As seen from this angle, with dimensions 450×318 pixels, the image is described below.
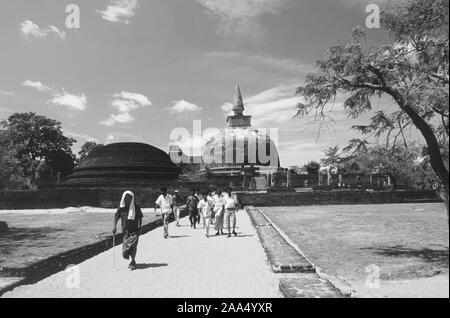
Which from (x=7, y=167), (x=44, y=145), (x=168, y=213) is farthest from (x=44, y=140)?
(x=168, y=213)

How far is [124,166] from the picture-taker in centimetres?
4178

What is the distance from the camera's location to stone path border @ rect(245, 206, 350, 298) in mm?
5074

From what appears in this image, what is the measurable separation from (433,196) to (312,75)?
28.8 m

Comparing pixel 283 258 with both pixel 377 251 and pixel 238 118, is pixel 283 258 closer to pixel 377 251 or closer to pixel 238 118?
pixel 377 251

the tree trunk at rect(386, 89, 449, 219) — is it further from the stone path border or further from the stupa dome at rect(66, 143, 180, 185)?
the stupa dome at rect(66, 143, 180, 185)

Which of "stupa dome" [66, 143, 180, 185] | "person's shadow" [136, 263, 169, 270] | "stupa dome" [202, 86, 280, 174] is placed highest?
"stupa dome" [202, 86, 280, 174]

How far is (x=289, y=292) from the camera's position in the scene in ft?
16.9

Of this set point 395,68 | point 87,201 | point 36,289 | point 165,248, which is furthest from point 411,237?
point 87,201

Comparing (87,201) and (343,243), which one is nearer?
(343,243)

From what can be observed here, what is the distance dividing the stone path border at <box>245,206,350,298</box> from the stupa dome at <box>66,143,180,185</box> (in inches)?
1241

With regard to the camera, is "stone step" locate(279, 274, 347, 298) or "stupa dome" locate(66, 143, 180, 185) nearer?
"stone step" locate(279, 274, 347, 298)

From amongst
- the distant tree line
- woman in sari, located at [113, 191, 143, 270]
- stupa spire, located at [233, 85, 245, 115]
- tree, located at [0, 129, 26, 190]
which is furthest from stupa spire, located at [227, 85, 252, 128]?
woman in sari, located at [113, 191, 143, 270]

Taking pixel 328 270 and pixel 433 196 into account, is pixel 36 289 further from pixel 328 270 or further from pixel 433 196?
pixel 433 196
